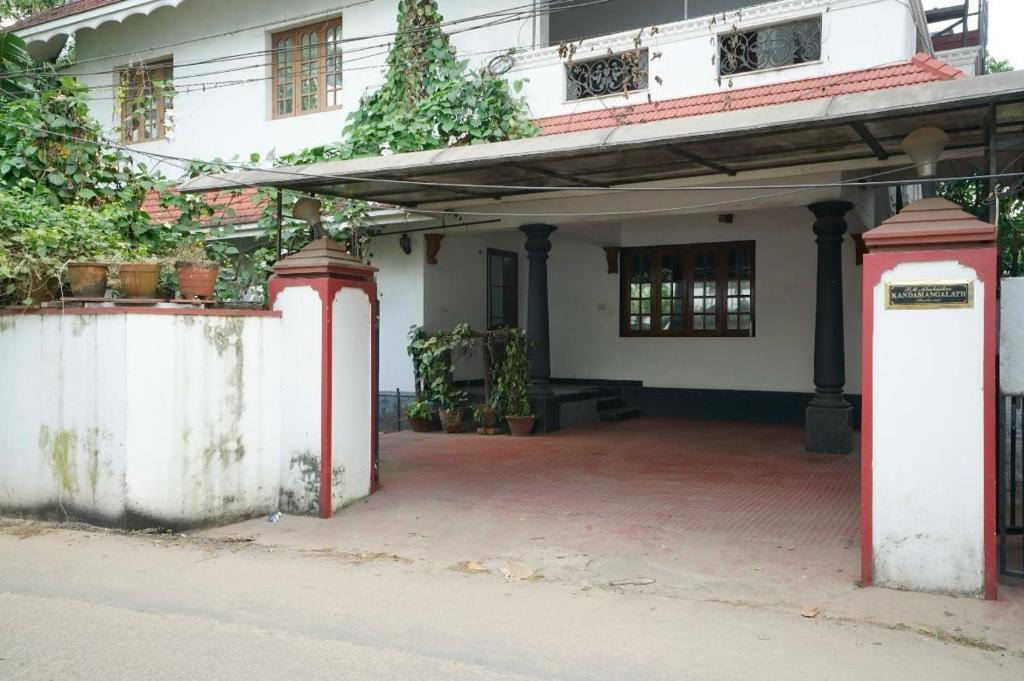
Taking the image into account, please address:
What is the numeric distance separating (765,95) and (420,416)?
6.58 m

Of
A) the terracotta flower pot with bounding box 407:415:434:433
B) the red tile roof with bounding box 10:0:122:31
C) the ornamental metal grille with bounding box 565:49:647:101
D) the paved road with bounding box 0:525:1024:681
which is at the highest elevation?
the red tile roof with bounding box 10:0:122:31

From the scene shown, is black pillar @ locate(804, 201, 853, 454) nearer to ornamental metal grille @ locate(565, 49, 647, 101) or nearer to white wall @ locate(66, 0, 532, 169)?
ornamental metal grille @ locate(565, 49, 647, 101)

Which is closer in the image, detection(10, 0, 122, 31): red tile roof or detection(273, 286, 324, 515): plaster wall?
detection(273, 286, 324, 515): plaster wall

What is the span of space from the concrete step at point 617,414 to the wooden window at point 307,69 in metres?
6.73

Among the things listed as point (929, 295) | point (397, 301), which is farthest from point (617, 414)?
point (929, 295)

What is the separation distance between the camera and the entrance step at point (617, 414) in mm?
14334

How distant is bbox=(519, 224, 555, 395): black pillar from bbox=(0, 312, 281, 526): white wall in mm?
5635

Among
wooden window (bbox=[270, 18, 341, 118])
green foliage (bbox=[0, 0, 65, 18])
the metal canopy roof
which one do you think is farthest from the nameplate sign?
green foliage (bbox=[0, 0, 65, 18])

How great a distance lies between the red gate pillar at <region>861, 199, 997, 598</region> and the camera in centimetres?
532

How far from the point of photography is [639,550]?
21.6ft

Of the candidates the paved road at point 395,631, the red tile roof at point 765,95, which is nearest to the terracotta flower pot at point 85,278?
the paved road at point 395,631

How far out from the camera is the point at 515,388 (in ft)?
41.4

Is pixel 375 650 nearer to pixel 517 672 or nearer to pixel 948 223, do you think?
pixel 517 672

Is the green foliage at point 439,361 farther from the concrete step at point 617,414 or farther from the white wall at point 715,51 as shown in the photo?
the white wall at point 715,51
